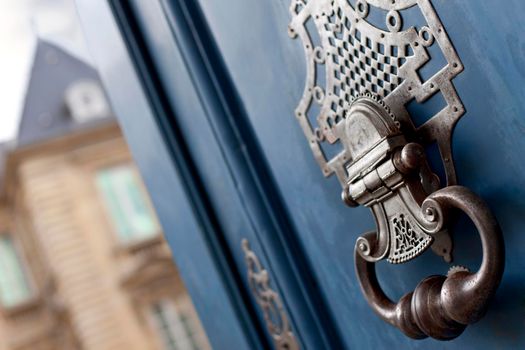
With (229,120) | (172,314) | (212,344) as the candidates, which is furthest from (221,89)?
(172,314)

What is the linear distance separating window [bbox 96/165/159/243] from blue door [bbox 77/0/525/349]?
525 inches

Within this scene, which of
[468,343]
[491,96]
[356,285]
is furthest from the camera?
[356,285]

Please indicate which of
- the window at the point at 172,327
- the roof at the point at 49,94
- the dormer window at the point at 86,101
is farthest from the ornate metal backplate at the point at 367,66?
the dormer window at the point at 86,101

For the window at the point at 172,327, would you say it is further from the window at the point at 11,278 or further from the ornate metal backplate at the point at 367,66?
the ornate metal backplate at the point at 367,66

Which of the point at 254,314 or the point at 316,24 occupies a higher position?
the point at 316,24

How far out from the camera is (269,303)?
45.3 inches

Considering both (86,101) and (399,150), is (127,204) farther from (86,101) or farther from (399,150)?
(399,150)

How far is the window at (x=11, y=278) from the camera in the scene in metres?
16.6

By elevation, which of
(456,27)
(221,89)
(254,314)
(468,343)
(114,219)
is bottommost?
(468,343)

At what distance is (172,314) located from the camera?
14250mm

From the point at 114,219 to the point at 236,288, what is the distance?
1369 centimetres

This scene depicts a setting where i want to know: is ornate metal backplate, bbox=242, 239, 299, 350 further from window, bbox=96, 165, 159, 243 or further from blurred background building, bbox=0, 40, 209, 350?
window, bbox=96, 165, 159, 243

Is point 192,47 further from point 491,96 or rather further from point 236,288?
point 491,96

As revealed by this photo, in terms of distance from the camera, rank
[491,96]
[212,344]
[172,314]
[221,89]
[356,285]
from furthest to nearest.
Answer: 1. [172,314]
2. [212,344]
3. [221,89]
4. [356,285]
5. [491,96]
